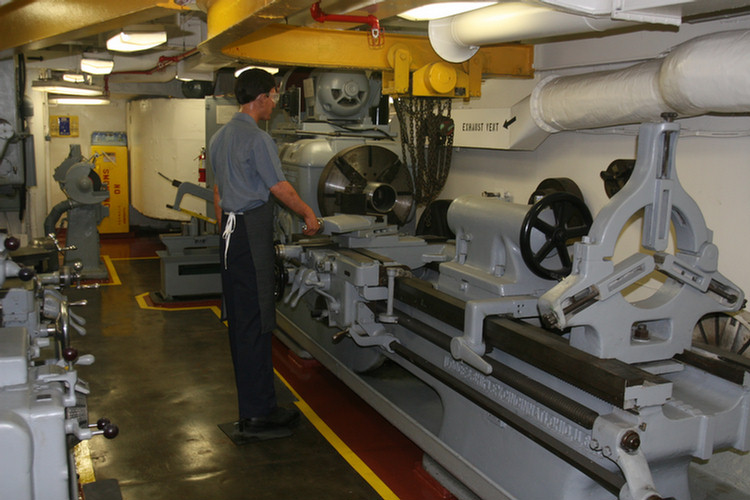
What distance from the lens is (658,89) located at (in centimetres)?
285

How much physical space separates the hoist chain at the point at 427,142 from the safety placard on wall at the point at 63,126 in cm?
698

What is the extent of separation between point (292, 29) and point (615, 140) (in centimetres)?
180

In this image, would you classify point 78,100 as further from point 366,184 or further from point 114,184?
point 366,184

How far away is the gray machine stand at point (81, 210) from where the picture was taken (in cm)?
716

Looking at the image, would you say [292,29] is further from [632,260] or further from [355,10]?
[632,260]

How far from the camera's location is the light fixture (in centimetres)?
692

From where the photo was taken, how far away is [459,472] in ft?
9.50

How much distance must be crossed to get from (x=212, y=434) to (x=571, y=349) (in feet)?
6.69

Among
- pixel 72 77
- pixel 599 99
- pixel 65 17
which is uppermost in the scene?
pixel 72 77

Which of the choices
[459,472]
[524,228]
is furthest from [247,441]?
[524,228]

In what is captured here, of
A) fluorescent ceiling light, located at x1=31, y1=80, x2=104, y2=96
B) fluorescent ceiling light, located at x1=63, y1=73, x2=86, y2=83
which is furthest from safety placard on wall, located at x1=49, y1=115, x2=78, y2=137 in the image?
fluorescent ceiling light, located at x1=63, y1=73, x2=86, y2=83

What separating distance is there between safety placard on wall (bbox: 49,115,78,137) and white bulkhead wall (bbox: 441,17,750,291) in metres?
7.24

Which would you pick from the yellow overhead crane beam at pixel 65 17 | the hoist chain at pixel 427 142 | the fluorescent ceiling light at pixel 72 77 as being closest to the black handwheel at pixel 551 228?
the yellow overhead crane beam at pixel 65 17

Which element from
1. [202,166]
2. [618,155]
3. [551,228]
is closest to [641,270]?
[551,228]
